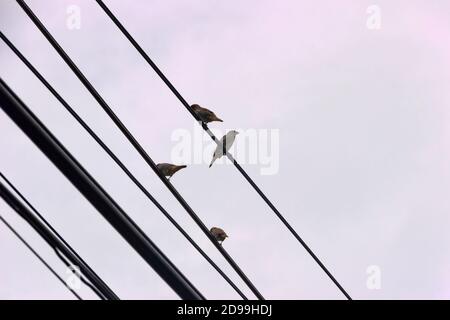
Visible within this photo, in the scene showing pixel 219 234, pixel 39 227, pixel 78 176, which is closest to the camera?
pixel 78 176

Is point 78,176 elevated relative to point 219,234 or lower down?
elevated

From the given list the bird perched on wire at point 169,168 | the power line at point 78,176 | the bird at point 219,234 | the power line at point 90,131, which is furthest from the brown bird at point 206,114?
the power line at point 78,176

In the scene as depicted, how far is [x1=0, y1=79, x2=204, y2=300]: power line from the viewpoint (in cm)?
273

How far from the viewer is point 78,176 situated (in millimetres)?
2760

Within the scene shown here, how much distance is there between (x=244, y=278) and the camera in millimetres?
4039

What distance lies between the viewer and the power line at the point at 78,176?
273 centimetres

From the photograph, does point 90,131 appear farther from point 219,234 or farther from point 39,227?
point 219,234

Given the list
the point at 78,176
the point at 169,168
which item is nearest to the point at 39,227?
the point at 78,176

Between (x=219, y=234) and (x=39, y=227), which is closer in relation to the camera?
(x=39, y=227)
